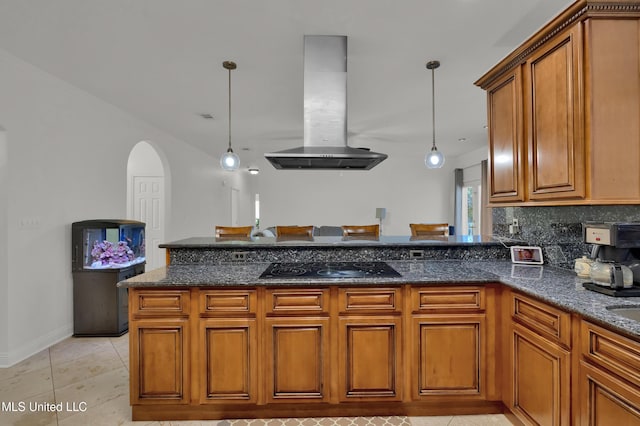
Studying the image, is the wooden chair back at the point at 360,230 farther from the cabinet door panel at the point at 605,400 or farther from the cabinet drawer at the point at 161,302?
the cabinet door panel at the point at 605,400

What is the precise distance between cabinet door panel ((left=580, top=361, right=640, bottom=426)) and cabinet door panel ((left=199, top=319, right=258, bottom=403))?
5.27 ft

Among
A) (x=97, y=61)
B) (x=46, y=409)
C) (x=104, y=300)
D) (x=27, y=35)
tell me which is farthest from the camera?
(x=104, y=300)

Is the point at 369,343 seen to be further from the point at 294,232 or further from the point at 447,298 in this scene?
the point at 294,232

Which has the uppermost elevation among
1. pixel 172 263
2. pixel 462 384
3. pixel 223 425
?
pixel 172 263

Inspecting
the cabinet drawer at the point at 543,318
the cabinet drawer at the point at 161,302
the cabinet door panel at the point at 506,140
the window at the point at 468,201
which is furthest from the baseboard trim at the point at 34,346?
the window at the point at 468,201

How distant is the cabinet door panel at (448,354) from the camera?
188 centimetres

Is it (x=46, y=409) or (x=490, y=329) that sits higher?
(x=490, y=329)

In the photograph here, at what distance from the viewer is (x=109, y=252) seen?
11.0ft

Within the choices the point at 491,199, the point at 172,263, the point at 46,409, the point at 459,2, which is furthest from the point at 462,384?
the point at 46,409

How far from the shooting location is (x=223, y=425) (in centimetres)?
187

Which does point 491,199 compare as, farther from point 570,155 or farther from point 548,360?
point 548,360

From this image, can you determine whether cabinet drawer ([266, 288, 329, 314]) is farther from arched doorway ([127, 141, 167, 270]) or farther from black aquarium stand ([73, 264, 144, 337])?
arched doorway ([127, 141, 167, 270])

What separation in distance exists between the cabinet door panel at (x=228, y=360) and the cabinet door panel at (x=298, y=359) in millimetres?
114

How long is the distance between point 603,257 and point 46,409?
3501 millimetres
